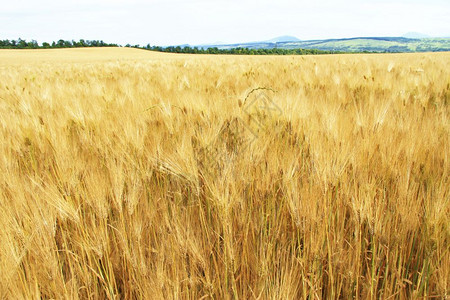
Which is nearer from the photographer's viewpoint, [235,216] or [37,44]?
[235,216]

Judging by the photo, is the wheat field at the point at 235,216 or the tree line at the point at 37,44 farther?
the tree line at the point at 37,44

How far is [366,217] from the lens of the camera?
32.9 inches

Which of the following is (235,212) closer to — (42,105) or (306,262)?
(306,262)

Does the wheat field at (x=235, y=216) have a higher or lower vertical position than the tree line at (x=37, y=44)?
lower

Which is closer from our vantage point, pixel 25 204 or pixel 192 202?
pixel 25 204

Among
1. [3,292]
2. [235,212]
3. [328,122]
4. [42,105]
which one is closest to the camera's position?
[3,292]

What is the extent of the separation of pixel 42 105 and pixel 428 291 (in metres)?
3.12

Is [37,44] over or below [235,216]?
over

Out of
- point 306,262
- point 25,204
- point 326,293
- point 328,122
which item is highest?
point 328,122

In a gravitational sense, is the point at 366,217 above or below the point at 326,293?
above

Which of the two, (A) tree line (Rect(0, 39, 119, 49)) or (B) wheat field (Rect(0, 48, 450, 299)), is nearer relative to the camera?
(B) wheat field (Rect(0, 48, 450, 299))

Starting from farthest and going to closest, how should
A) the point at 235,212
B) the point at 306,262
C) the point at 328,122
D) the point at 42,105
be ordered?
1. the point at 42,105
2. the point at 328,122
3. the point at 235,212
4. the point at 306,262

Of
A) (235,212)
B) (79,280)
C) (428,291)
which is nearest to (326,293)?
(428,291)

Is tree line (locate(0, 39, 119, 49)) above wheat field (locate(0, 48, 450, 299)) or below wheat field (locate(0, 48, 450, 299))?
above
